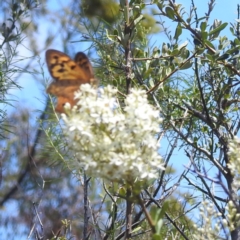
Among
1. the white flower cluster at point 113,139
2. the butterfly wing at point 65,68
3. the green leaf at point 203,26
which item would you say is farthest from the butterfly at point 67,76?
the green leaf at point 203,26

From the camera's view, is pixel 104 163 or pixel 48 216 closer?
pixel 104 163

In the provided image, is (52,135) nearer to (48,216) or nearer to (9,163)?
(48,216)

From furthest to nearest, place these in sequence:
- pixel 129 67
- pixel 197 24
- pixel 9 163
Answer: pixel 9 163 < pixel 197 24 < pixel 129 67

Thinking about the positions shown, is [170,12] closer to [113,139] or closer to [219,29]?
[219,29]

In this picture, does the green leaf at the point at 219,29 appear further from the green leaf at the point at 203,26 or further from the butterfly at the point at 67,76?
the butterfly at the point at 67,76

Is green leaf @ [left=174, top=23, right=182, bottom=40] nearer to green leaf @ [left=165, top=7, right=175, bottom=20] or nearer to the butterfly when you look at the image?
green leaf @ [left=165, top=7, right=175, bottom=20]

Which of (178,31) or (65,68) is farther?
(178,31)

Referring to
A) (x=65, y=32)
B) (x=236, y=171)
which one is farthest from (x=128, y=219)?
(x=65, y=32)

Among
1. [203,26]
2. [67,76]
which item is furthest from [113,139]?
[203,26]
